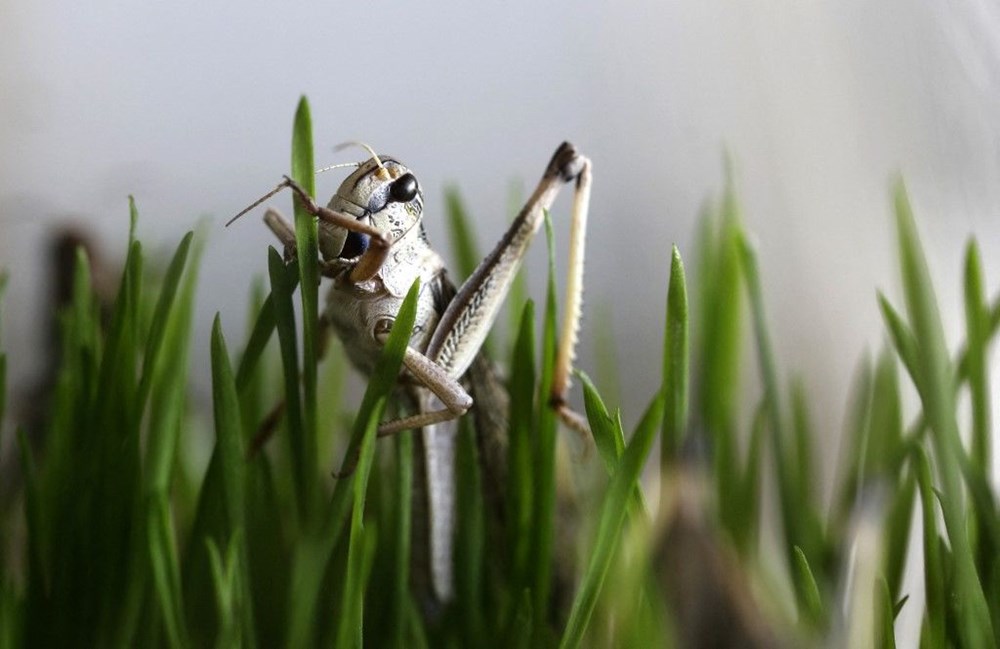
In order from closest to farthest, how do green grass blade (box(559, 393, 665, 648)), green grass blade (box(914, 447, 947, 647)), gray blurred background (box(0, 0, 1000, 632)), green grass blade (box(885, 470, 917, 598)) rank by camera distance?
green grass blade (box(559, 393, 665, 648)) → green grass blade (box(914, 447, 947, 647)) → green grass blade (box(885, 470, 917, 598)) → gray blurred background (box(0, 0, 1000, 632))

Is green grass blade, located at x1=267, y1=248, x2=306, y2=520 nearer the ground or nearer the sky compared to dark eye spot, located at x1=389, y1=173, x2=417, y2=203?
nearer the ground

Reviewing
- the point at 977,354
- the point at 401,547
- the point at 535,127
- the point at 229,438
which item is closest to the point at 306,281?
the point at 229,438

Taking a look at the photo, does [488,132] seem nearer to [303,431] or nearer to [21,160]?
[21,160]

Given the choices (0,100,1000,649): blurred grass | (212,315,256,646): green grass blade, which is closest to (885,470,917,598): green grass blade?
(0,100,1000,649): blurred grass

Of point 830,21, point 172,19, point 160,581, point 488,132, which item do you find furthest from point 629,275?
point 160,581

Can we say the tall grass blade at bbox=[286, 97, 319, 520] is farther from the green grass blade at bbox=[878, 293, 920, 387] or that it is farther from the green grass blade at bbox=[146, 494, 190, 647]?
the green grass blade at bbox=[878, 293, 920, 387]
